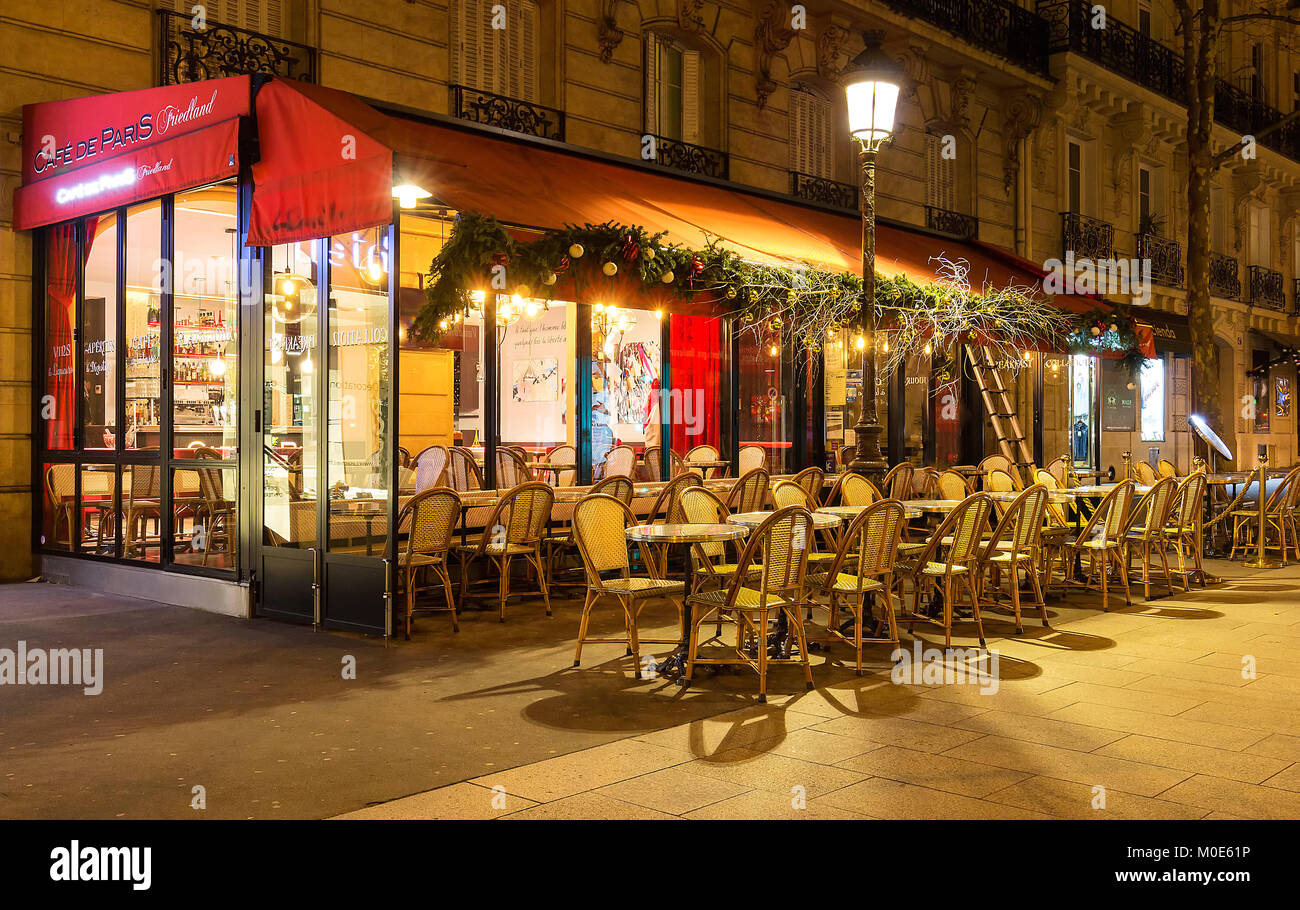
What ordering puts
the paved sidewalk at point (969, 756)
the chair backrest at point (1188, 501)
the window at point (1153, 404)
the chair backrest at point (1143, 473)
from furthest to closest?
the window at point (1153, 404) → the chair backrest at point (1143, 473) → the chair backrest at point (1188, 501) → the paved sidewalk at point (969, 756)

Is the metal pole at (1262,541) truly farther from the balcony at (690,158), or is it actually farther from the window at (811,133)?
the window at (811,133)

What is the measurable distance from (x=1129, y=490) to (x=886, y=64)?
394cm

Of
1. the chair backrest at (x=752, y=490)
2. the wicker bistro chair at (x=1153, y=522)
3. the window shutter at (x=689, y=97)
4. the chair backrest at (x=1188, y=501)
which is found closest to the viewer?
the wicker bistro chair at (x=1153, y=522)

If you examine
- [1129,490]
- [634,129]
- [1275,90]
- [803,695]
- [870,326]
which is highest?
[1275,90]

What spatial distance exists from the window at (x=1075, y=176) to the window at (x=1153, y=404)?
4.05 metres

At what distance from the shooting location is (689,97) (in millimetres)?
14312

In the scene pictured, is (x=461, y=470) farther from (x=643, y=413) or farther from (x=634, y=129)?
(x=634, y=129)

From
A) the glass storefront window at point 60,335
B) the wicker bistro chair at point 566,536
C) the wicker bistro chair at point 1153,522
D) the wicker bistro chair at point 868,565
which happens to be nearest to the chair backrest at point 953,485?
the wicker bistro chair at point 1153,522

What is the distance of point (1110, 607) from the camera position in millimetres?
9094

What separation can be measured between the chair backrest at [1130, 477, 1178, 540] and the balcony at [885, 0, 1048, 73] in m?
8.90

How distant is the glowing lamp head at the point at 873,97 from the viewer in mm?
8141

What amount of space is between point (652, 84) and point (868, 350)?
6.79 metres

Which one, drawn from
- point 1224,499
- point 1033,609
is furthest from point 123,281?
point 1224,499

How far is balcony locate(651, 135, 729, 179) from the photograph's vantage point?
13578 millimetres
